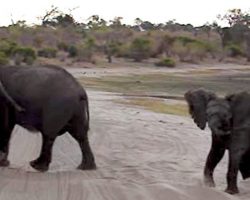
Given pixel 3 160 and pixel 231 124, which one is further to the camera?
pixel 3 160

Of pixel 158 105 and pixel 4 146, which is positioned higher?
pixel 4 146

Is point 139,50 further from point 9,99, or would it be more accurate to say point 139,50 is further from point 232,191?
point 232,191

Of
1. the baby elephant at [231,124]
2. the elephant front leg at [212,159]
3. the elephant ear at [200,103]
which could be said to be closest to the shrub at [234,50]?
the elephant front leg at [212,159]

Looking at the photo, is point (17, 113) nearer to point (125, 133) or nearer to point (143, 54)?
point (125, 133)

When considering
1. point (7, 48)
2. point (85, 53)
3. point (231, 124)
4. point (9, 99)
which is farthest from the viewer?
point (85, 53)

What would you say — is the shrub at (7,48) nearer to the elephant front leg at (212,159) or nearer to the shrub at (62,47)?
the shrub at (62,47)

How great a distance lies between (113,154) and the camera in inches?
517

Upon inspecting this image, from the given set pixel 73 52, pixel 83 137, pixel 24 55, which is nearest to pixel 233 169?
pixel 83 137

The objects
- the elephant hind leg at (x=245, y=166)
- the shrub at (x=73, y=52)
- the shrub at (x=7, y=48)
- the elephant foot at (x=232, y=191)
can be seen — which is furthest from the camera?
the shrub at (x=73, y=52)

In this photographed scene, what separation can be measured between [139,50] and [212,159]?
188 ft

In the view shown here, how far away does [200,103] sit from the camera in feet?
32.6

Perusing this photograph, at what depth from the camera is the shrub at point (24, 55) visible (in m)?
51.1

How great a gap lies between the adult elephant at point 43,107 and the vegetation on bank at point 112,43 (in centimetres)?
3606

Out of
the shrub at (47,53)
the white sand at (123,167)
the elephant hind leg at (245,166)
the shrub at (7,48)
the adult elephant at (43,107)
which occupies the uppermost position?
the adult elephant at (43,107)
